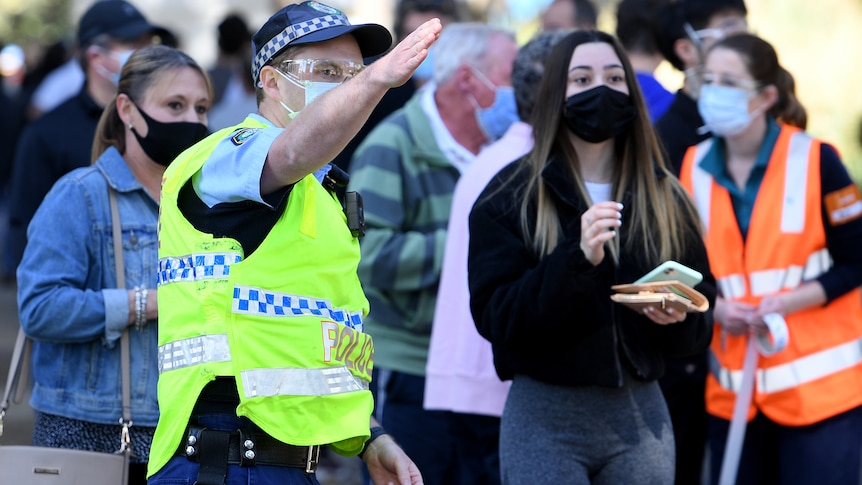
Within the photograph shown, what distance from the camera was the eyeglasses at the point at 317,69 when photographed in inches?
119

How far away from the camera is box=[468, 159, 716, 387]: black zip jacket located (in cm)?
383

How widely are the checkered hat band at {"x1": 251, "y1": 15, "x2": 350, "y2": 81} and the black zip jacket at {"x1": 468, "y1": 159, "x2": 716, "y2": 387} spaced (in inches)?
43.4

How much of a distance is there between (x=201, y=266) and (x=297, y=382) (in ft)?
1.16

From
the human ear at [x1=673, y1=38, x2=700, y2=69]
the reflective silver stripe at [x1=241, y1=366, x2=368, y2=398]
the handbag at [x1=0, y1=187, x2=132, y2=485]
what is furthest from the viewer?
the human ear at [x1=673, y1=38, x2=700, y2=69]

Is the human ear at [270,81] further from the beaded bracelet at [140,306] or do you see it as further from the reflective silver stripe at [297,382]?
the beaded bracelet at [140,306]

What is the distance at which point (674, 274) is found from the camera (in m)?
3.65

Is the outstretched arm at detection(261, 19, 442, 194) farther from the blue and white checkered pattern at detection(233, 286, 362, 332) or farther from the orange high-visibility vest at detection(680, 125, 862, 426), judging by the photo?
the orange high-visibility vest at detection(680, 125, 862, 426)

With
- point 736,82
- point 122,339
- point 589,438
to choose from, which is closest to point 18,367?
point 122,339

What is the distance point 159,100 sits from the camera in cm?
419

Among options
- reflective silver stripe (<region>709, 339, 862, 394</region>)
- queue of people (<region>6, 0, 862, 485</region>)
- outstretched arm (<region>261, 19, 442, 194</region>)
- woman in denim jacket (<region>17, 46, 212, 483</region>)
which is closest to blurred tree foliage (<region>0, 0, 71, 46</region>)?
queue of people (<region>6, 0, 862, 485</region>)

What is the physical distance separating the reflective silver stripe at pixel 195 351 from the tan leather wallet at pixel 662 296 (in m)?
1.32

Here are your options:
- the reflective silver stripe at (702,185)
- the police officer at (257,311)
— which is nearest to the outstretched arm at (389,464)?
the police officer at (257,311)

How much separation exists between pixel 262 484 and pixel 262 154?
779mm

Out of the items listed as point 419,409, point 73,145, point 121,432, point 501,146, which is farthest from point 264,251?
point 73,145
